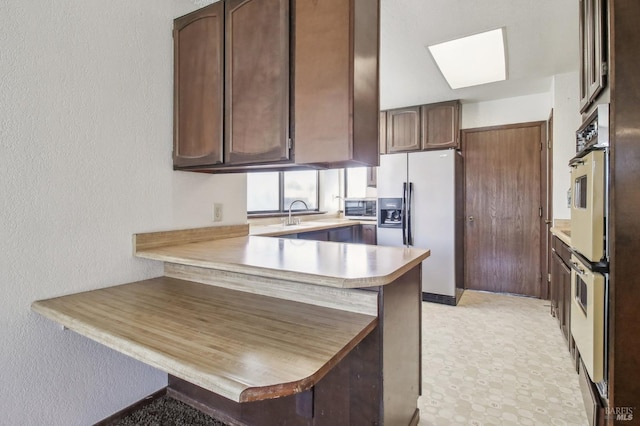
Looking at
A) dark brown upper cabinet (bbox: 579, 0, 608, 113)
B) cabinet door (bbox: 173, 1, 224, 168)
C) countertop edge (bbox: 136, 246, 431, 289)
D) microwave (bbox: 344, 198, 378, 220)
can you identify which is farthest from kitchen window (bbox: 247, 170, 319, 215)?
dark brown upper cabinet (bbox: 579, 0, 608, 113)

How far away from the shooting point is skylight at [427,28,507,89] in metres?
2.51

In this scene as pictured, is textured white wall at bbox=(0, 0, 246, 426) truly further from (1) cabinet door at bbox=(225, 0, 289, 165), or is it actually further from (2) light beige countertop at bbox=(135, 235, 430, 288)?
(1) cabinet door at bbox=(225, 0, 289, 165)

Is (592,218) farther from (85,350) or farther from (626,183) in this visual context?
(85,350)

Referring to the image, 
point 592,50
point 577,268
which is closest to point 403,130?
point 592,50

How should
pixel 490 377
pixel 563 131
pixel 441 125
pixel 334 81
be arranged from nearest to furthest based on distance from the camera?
pixel 334 81 < pixel 490 377 < pixel 563 131 < pixel 441 125

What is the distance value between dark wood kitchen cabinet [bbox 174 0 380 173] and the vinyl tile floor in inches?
55.7

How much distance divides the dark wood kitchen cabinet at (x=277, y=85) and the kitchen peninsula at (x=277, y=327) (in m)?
0.50

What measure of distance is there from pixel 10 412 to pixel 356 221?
364 cm

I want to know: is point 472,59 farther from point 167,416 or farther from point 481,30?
point 167,416

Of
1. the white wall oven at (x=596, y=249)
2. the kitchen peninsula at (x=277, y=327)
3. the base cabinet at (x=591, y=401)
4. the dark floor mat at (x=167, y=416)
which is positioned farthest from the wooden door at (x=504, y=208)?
the dark floor mat at (x=167, y=416)

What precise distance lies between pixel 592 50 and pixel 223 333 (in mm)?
2174

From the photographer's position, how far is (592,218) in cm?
143

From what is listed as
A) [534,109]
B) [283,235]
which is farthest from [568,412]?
[534,109]

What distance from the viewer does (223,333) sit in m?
1.05
